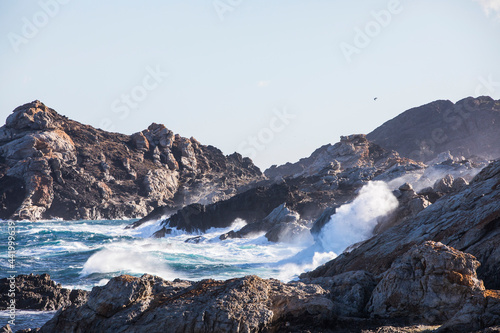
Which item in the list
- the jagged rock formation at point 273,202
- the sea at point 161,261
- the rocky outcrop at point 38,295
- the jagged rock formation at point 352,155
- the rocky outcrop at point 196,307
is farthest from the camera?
the jagged rock formation at point 352,155

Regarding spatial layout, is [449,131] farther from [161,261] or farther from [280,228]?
[161,261]

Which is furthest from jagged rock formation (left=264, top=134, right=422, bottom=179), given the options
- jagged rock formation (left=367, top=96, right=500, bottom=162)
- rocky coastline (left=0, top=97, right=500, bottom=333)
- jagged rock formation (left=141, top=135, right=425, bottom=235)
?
jagged rock formation (left=367, top=96, right=500, bottom=162)

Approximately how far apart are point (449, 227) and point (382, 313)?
5.91 m

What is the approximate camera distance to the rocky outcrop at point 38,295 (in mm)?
18406

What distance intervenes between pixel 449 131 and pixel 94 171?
118m

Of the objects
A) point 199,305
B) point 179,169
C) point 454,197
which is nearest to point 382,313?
point 199,305

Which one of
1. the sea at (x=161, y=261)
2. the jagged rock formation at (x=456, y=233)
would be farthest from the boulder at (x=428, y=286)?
the sea at (x=161, y=261)

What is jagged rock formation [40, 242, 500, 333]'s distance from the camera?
9156 mm

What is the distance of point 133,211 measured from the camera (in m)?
105

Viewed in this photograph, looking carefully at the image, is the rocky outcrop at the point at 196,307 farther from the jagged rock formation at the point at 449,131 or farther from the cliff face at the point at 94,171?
the jagged rock formation at the point at 449,131

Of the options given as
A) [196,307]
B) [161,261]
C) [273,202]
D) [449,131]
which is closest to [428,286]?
[196,307]

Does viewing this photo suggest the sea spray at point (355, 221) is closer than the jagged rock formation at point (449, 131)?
Yes

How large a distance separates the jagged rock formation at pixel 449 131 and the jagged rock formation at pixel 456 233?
5584 inches

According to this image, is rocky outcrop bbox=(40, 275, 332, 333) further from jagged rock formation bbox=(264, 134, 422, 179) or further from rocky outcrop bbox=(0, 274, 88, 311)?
jagged rock formation bbox=(264, 134, 422, 179)
